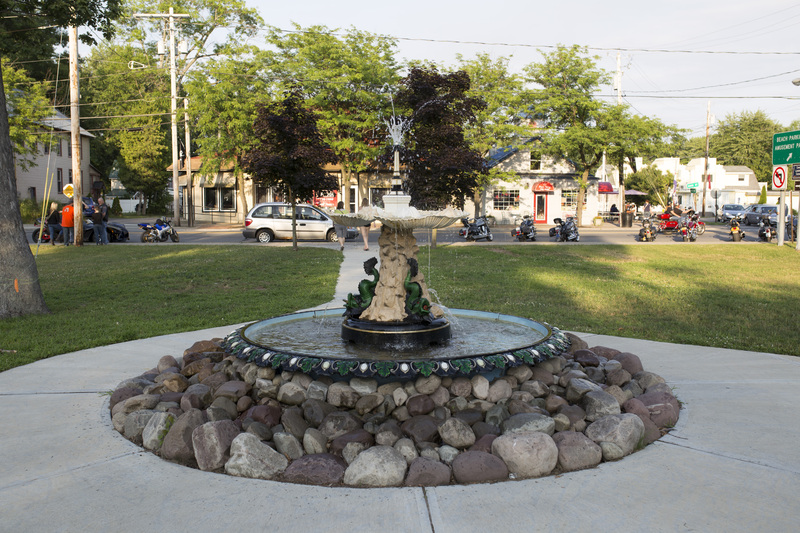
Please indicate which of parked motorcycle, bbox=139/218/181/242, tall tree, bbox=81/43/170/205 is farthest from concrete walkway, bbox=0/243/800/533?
tall tree, bbox=81/43/170/205

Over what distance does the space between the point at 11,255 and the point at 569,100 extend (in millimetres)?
36573

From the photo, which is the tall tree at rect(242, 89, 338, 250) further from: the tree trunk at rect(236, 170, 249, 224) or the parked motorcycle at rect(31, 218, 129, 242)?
the tree trunk at rect(236, 170, 249, 224)

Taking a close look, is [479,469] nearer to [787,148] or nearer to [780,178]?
[780,178]

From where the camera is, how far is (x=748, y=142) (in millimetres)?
91438

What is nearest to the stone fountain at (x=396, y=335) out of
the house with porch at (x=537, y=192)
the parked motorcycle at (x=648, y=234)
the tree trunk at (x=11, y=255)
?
the tree trunk at (x=11, y=255)

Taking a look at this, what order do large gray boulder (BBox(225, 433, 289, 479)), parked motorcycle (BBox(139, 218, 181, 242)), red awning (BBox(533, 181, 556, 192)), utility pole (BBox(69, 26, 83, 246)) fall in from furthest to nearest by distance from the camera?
red awning (BBox(533, 181, 556, 192)), parked motorcycle (BBox(139, 218, 181, 242)), utility pole (BBox(69, 26, 83, 246)), large gray boulder (BBox(225, 433, 289, 479))

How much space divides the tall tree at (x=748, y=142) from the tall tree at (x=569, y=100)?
59.2 metres

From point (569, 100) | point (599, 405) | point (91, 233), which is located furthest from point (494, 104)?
point (599, 405)

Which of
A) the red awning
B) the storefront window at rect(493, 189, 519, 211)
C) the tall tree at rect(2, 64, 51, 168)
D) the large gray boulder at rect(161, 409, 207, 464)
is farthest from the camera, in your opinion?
the storefront window at rect(493, 189, 519, 211)

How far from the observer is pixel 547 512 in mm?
3572

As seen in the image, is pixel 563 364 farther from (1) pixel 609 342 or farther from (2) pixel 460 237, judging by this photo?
(2) pixel 460 237

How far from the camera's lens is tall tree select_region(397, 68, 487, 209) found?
1912 centimetres

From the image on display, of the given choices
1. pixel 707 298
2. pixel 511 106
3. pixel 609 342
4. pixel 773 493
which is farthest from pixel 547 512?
pixel 511 106

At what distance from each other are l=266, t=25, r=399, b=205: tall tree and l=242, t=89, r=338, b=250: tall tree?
50.1 ft
